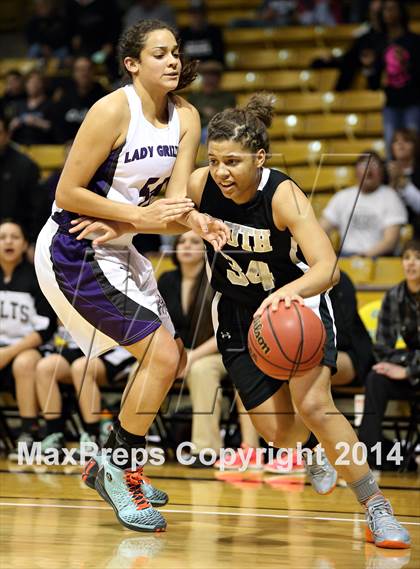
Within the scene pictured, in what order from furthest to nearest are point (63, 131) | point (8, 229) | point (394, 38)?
1. point (63, 131)
2. point (394, 38)
3. point (8, 229)

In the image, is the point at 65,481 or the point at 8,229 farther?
the point at 8,229

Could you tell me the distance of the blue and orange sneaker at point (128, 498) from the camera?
427 cm

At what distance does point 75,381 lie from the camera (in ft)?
22.0

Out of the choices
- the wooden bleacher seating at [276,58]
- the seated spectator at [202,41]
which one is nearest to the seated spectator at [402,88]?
the wooden bleacher seating at [276,58]

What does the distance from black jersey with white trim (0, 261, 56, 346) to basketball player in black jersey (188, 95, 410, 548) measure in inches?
106

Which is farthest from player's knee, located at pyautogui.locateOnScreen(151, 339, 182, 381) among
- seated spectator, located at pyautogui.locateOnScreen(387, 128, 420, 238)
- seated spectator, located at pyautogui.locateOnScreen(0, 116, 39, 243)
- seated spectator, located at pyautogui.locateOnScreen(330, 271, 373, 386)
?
seated spectator, located at pyautogui.locateOnScreen(0, 116, 39, 243)

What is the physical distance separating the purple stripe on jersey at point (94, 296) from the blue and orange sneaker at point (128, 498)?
543 mm

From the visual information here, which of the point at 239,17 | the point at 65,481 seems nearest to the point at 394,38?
the point at 239,17

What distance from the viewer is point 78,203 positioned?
4215 millimetres

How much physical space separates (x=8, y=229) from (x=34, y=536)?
3.08m

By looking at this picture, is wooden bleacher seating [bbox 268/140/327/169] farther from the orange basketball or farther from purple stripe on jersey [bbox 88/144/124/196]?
the orange basketball

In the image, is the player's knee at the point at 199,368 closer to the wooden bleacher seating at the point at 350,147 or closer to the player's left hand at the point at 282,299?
the player's left hand at the point at 282,299

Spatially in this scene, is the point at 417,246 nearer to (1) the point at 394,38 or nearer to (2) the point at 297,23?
(1) the point at 394,38

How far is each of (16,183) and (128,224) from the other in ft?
14.6
